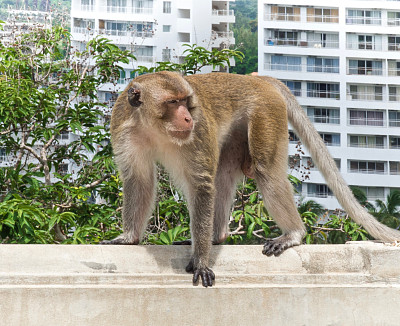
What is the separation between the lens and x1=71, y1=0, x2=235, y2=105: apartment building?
14.3m

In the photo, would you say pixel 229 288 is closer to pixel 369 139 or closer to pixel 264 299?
pixel 264 299

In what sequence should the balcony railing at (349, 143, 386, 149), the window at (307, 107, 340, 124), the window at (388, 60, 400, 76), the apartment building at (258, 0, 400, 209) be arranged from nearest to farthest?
the window at (307, 107, 340, 124), the apartment building at (258, 0, 400, 209), the balcony railing at (349, 143, 386, 149), the window at (388, 60, 400, 76)

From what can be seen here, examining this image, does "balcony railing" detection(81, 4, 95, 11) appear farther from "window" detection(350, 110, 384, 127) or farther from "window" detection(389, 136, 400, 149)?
"window" detection(389, 136, 400, 149)

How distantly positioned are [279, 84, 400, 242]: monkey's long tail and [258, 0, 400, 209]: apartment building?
45.2ft

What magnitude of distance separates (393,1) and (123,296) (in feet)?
66.5

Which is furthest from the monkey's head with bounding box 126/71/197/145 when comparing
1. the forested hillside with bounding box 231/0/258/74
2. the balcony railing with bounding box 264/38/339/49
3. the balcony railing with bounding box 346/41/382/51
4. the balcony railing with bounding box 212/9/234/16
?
the balcony railing with bounding box 346/41/382/51

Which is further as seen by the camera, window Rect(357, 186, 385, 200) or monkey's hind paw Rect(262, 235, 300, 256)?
window Rect(357, 186, 385, 200)

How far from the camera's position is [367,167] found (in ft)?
Result: 61.5

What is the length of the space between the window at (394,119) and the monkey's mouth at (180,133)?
701 inches

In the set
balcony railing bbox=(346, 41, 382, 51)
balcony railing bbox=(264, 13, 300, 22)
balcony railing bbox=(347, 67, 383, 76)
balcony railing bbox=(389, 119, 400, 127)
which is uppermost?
balcony railing bbox=(264, 13, 300, 22)

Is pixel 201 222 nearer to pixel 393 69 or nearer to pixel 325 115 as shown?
pixel 325 115

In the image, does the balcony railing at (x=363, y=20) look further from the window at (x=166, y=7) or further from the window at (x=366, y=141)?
the window at (x=166, y=7)

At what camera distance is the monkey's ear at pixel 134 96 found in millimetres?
3632

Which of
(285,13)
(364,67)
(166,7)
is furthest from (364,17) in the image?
(166,7)
